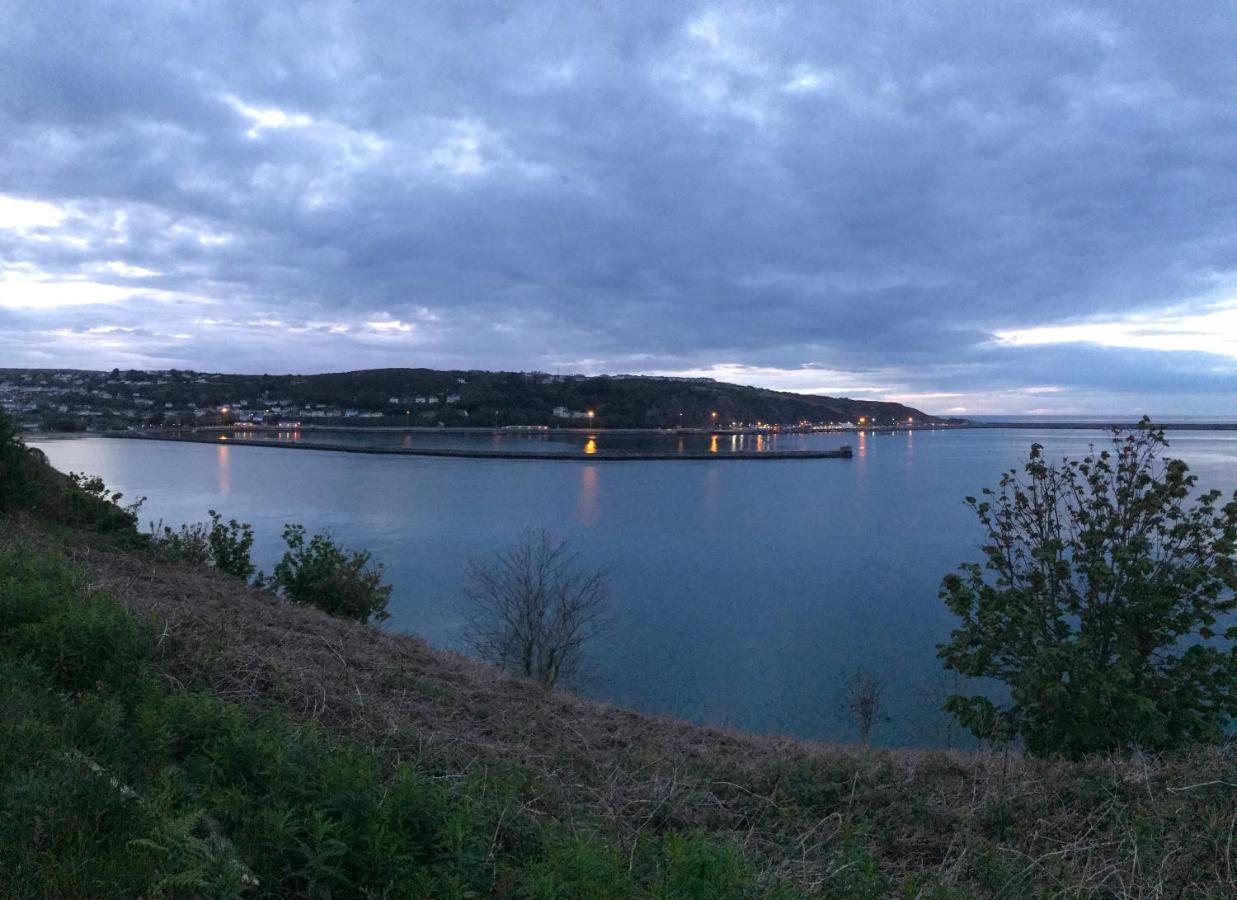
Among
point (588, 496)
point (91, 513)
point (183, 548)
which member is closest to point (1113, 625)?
point (183, 548)

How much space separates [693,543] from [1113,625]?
108 feet

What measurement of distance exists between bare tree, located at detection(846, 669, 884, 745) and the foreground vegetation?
38.2ft

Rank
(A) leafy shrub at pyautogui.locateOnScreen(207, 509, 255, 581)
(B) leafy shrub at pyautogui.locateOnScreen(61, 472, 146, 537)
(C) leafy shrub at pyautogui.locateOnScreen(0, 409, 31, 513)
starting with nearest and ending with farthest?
1. (C) leafy shrub at pyautogui.locateOnScreen(0, 409, 31, 513)
2. (B) leafy shrub at pyautogui.locateOnScreen(61, 472, 146, 537)
3. (A) leafy shrub at pyautogui.locateOnScreen(207, 509, 255, 581)

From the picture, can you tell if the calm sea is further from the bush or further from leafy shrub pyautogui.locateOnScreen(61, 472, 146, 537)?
leafy shrub pyautogui.locateOnScreen(61, 472, 146, 537)

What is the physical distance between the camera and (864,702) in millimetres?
17609

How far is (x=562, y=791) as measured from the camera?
4.89 meters

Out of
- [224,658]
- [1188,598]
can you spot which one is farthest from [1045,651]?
[224,658]

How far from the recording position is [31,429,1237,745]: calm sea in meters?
22.4

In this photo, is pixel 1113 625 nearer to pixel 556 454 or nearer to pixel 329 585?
pixel 329 585

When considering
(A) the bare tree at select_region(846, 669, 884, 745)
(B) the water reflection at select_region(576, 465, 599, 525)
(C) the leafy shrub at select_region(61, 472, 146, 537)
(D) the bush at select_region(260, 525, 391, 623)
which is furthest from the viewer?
(B) the water reflection at select_region(576, 465, 599, 525)

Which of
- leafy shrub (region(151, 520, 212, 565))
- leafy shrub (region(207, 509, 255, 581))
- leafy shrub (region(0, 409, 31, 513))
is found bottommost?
leafy shrub (region(207, 509, 255, 581))

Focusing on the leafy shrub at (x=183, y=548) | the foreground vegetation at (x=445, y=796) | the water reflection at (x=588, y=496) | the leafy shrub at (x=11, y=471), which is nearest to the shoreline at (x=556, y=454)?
the water reflection at (x=588, y=496)

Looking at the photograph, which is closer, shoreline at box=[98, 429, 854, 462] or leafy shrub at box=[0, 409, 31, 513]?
leafy shrub at box=[0, 409, 31, 513]

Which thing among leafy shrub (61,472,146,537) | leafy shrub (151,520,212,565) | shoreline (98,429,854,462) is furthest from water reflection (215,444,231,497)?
leafy shrub (61,472,146,537)
